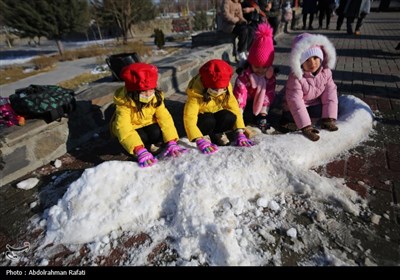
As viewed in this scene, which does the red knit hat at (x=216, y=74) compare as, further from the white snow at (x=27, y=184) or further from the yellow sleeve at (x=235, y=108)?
the white snow at (x=27, y=184)

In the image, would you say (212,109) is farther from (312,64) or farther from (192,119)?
(312,64)

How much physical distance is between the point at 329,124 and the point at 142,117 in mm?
2034

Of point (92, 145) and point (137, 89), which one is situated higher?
point (137, 89)

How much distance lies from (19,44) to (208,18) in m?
22.7

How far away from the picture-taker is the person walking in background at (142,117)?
8.27 ft

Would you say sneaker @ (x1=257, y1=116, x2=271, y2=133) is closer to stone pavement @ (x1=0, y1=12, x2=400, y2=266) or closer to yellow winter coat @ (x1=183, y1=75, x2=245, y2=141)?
yellow winter coat @ (x1=183, y1=75, x2=245, y2=141)

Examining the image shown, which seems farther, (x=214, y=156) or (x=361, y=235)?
(x=214, y=156)

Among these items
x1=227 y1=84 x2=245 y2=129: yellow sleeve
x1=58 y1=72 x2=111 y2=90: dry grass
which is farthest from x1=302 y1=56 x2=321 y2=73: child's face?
x1=58 y1=72 x2=111 y2=90: dry grass

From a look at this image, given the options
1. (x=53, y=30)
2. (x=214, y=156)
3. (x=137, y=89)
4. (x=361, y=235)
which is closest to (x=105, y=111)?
(x=137, y=89)

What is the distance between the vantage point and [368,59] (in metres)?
6.09

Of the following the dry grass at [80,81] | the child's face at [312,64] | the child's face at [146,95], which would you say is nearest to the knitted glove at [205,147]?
the child's face at [146,95]

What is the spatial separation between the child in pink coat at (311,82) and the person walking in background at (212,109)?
2.08ft

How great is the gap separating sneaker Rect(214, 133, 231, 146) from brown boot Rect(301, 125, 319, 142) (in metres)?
0.82

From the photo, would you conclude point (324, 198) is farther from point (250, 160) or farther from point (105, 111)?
point (105, 111)
